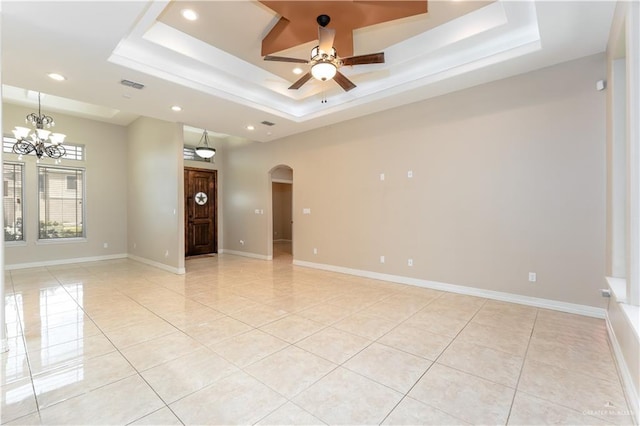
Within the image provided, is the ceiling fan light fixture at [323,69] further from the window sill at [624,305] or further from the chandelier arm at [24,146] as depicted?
the chandelier arm at [24,146]

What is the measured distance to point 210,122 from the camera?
18.8ft

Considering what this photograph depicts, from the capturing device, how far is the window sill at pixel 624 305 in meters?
1.90

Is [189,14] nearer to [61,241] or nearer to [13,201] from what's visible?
[13,201]

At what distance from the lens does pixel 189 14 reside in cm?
322

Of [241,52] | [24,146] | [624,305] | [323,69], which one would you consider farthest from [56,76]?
[624,305]

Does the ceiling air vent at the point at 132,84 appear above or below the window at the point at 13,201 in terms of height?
above

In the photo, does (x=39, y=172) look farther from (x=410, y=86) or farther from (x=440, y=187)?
(x=440, y=187)

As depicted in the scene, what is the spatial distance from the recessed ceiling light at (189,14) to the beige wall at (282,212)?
799cm

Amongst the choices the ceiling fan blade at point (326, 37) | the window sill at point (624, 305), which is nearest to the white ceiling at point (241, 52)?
the ceiling fan blade at point (326, 37)

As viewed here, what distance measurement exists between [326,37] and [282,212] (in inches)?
348

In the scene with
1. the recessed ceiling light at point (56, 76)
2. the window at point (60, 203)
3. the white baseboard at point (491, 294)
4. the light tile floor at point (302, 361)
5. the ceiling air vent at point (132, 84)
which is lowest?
the light tile floor at point (302, 361)

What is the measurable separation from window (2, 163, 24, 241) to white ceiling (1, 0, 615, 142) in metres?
3.64

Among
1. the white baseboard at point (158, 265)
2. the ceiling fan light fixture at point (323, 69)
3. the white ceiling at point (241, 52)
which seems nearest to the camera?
the white ceiling at point (241, 52)

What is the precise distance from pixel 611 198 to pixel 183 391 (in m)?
4.45
